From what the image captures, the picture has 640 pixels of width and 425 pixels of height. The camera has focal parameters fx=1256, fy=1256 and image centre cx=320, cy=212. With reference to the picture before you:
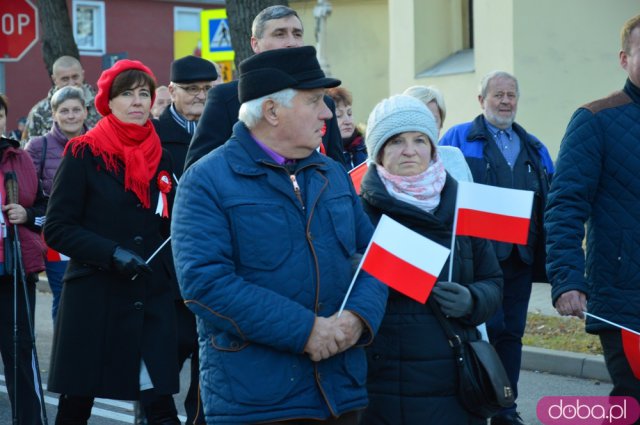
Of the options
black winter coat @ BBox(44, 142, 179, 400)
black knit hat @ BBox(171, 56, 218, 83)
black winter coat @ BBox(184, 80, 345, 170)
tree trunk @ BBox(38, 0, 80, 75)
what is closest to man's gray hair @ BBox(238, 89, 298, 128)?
black winter coat @ BBox(184, 80, 345, 170)

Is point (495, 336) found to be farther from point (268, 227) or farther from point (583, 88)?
point (583, 88)

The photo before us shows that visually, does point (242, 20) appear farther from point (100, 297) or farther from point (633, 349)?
point (633, 349)

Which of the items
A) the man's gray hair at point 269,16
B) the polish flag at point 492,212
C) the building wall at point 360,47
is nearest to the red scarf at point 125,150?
the man's gray hair at point 269,16

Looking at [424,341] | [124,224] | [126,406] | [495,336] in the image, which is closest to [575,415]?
[495,336]

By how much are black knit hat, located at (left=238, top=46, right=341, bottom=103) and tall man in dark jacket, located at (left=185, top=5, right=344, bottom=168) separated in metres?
1.47

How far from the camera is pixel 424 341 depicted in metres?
4.43

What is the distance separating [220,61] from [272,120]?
40.7 ft

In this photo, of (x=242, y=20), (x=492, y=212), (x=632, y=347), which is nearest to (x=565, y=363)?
(x=242, y=20)

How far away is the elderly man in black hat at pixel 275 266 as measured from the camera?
12.8 feet

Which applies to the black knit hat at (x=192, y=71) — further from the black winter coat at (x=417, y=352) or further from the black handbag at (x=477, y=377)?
the black handbag at (x=477, y=377)

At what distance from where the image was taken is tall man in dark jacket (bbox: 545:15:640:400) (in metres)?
4.90

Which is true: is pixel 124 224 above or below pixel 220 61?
below

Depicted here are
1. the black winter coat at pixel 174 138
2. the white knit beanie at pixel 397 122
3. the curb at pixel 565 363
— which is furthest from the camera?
the curb at pixel 565 363

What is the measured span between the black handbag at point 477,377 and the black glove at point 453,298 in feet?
0.14
